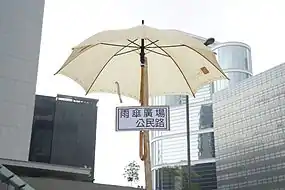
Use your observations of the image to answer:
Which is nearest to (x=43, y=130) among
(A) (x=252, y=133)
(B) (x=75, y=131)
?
(B) (x=75, y=131)

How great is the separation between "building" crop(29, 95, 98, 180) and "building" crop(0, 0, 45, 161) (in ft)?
52.6

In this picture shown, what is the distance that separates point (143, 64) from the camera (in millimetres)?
4430

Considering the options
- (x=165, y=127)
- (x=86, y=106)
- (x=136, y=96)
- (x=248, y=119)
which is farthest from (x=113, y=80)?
(x=248, y=119)

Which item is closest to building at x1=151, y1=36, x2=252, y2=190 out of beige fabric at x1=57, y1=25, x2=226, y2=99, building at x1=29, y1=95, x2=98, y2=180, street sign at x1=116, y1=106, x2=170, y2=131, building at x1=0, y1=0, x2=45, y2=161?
building at x1=29, y1=95, x2=98, y2=180

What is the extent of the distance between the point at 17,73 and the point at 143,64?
359cm

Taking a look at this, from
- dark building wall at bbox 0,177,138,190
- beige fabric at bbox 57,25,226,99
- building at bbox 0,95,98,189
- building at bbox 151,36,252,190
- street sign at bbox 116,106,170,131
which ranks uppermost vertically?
building at bbox 151,36,252,190

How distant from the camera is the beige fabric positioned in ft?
13.7

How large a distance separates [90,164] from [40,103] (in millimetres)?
5343

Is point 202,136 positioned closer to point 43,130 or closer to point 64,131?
point 64,131

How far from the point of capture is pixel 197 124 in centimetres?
6606

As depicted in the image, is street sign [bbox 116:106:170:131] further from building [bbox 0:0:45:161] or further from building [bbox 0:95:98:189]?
building [bbox 0:95:98:189]

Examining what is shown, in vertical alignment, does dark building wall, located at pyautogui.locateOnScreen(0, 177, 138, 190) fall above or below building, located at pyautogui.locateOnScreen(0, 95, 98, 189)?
below

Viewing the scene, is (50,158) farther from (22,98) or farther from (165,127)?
(165,127)

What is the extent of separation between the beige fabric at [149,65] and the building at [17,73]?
2.78m
